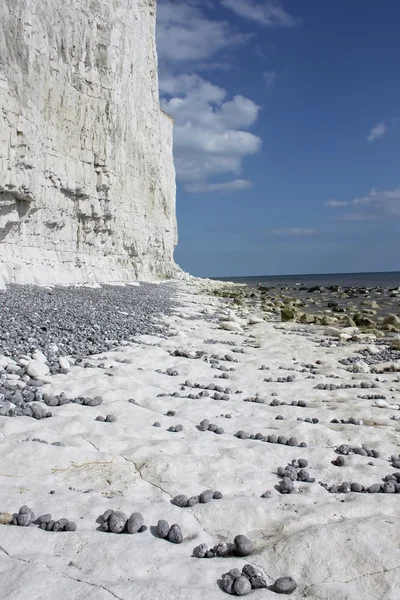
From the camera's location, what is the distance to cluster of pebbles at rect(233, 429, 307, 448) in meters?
4.64

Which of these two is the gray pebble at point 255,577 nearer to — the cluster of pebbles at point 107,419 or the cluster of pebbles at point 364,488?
the cluster of pebbles at point 364,488

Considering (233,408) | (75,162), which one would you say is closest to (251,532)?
(233,408)

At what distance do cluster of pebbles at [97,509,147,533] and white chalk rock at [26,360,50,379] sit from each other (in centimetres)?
319

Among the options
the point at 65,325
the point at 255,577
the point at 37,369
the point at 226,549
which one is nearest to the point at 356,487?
the point at 226,549

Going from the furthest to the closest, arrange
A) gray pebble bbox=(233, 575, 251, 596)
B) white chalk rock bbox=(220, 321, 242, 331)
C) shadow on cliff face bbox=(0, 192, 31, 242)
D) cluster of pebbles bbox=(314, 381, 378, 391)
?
1. shadow on cliff face bbox=(0, 192, 31, 242)
2. white chalk rock bbox=(220, 321, 242, 331)
3. cluster of pebbles bbox=(314, 381, 378, 391)
4. gray pebble bbox=(233, 575, 251, 596)

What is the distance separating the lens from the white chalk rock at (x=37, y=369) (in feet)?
19.2

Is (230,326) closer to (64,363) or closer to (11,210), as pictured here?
(64,363)

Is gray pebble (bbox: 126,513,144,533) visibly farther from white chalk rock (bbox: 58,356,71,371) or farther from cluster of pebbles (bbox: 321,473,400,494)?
white chalk rock (bbox: 58,356,71,371)

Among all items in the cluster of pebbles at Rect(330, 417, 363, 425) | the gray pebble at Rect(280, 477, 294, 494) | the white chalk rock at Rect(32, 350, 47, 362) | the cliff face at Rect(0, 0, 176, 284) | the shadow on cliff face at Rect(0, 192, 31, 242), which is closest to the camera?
the gray pebble at Rect(280, 477, 294, 494)

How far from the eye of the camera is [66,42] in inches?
842

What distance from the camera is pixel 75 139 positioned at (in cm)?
2225

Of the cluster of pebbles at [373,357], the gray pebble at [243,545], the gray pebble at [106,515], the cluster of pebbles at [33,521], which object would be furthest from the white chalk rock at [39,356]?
the cluster of pebbles at [373,357]

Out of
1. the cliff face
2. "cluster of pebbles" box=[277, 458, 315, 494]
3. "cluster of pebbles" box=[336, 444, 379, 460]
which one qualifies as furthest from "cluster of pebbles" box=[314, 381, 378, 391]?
the cliff face

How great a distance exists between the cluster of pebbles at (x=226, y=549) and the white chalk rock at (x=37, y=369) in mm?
3698
